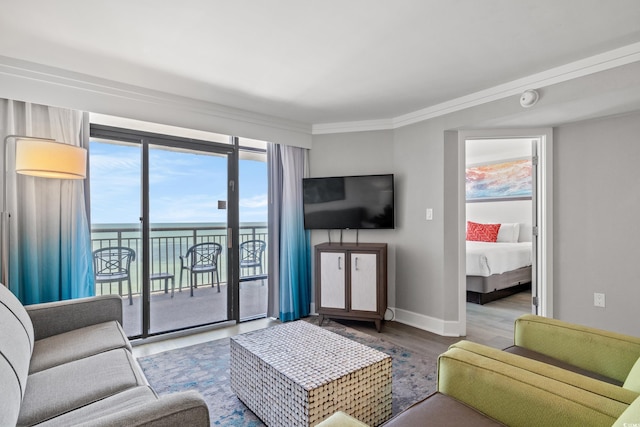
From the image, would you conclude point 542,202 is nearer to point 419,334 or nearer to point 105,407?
point 419,334

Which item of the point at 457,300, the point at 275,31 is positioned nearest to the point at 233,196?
the point at 275,31

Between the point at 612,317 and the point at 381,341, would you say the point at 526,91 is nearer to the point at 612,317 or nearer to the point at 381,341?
the point at 612,317

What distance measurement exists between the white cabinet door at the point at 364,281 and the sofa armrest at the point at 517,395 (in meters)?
2.05

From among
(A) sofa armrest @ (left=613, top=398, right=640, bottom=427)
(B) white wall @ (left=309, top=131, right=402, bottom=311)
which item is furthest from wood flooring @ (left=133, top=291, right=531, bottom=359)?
(A) sofa armrest @ (left=613, top=398, right=640, bottom=427)

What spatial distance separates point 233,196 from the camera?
145 inches

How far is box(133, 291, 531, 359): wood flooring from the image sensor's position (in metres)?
3.00

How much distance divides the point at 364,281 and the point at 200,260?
1.79m

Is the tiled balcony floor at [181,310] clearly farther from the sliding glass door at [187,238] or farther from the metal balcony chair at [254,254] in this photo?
the metal balcony chair at [254,254]

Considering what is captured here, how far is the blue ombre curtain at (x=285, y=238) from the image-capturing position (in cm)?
383

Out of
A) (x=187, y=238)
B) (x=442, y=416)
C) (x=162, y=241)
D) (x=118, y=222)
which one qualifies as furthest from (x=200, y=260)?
(x=442, y=416)

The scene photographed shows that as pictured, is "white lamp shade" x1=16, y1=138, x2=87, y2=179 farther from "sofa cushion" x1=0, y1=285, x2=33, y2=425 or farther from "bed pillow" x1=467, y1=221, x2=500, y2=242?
"bed pillow" x1=467, y1=221, x2=500, y2=242

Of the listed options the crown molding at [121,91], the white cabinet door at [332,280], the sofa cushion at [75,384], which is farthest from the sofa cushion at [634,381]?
the crown molding at [121,91]

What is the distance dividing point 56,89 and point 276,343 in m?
2.53

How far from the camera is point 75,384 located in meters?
1.43
